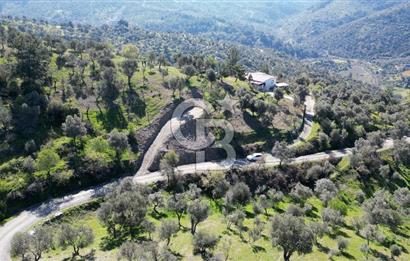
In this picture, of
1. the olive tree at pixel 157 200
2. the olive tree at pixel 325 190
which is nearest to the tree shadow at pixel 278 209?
the olive tree at pixel 325 190

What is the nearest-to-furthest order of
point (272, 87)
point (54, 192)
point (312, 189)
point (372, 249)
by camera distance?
point (372, 249)
point (54, 192)
point (312, 189)
point (272, 87)

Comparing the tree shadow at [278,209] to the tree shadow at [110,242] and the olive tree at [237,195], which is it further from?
the tree shadow at [110,242]

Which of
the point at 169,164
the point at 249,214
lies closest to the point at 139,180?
the point at 169,164

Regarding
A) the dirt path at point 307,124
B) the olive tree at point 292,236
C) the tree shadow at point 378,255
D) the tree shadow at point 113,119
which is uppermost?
the olive tree at point 292,236

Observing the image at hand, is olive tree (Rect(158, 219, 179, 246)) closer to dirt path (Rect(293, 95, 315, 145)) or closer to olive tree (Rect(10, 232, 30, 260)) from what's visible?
olive tree (Rect(10, 232, 30, 260))

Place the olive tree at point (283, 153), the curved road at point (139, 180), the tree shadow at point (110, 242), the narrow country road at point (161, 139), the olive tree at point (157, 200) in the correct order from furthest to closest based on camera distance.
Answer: the olive tree at point (283, 153), the narrow country road at point (161, 139), the olive tree at point (157, 200), the curved road at point (139, 180), the tree shadow at point (110, 242)

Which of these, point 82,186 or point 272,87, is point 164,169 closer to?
point 82,186

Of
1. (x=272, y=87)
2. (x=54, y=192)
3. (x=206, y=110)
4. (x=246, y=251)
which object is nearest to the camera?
(x=246, y=251)

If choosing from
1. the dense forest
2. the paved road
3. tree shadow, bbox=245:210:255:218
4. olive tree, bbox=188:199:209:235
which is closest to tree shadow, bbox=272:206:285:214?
the dense forest

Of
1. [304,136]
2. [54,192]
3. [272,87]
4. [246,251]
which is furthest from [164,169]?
[272,87]
